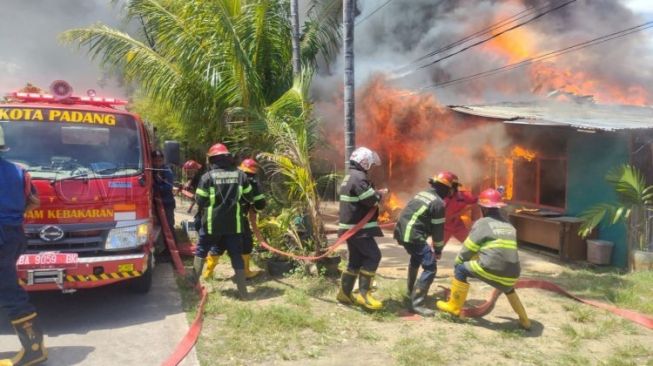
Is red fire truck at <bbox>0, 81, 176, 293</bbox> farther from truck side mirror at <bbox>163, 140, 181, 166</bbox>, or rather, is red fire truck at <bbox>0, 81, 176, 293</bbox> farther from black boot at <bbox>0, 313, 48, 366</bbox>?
black boot at <bbox>0, 313, 48, 366</bbox>

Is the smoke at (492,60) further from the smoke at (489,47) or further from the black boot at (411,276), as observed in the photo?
the black boot at (411,276)

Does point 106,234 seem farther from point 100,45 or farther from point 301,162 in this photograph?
point 100,45

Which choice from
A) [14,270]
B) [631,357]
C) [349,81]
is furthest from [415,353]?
[349,81]

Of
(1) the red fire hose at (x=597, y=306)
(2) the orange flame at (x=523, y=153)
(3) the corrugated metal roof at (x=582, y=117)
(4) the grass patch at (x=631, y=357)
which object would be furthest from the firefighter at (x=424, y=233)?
(2) the orange flame at (x=523, y=153)

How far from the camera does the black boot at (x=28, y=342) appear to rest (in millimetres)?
3959

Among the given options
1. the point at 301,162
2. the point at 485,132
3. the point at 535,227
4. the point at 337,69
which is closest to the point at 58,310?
the point at 301,162

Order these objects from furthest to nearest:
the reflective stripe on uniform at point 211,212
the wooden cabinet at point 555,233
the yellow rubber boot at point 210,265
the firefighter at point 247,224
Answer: the wooden cabinet at point 555,233 < the yellow rubber boot at point 210,265 < the firefighter at point 247,224 < the reflective stripe on uniform at point 211,212

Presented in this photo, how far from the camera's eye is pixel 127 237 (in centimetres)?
510

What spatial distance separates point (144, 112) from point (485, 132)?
1518 cm

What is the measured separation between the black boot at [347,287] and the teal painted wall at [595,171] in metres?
5.01

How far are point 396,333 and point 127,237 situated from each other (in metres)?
2.76

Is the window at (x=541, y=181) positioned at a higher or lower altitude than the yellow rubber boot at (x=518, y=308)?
higher

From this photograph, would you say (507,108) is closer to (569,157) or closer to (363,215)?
(569,157)

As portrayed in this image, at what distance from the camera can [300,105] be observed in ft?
22.6
